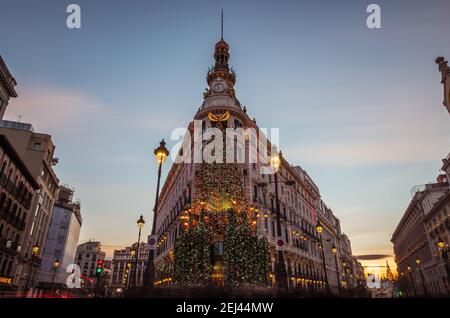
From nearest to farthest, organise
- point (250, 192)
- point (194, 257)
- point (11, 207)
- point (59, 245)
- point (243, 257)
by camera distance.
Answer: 1. point (243, 257)
2. point (194, 257)
3. point (250, 192)
4. point (11, 207)
5. point (59, 245)

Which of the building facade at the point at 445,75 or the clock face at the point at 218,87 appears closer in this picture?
the building facade at the point at 445,75

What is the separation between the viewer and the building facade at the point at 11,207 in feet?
97.4

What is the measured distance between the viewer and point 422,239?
57000mm

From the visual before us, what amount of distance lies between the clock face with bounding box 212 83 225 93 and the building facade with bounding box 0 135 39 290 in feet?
82.1

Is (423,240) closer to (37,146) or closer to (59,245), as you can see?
(37,146)

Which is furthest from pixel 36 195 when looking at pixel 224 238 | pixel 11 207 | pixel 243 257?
pixel 243 257

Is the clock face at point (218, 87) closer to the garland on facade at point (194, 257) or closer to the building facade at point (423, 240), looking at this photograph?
the garland on facade at point (194, 257)

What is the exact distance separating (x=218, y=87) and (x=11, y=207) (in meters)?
30.1

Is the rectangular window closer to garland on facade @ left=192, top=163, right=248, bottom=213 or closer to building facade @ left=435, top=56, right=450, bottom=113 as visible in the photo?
garland on facade @ left=192, top=163, right=248, bottom=213

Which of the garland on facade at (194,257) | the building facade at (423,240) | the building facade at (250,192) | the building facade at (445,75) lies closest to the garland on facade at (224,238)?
the garland on facade at (194,257)

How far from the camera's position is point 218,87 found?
38.4 meters

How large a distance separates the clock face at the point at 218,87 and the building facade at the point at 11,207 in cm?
2501

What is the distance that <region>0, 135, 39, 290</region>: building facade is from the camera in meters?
29.7
